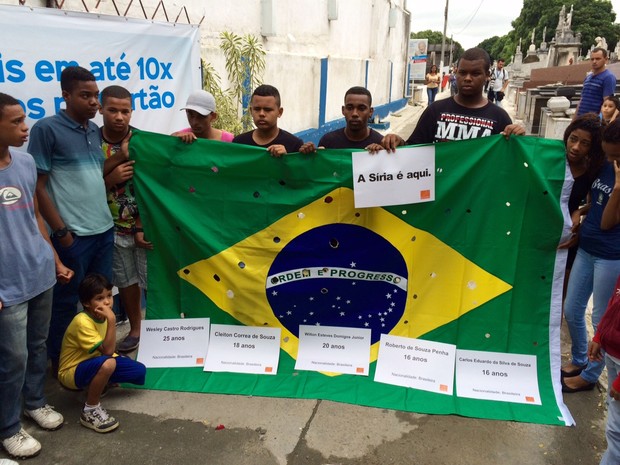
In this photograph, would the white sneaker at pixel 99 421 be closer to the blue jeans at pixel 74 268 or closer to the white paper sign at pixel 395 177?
the blue jeans at pixel 74 268

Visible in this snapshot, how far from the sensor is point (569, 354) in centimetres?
400

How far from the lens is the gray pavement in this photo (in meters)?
2.93

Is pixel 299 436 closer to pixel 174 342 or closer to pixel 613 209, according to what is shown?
pixel 174 342

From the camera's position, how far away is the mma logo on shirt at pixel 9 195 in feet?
8.78

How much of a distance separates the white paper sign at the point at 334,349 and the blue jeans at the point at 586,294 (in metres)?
1.35

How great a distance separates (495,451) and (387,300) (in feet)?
3.74

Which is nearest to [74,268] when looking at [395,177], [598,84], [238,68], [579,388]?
[395,177]

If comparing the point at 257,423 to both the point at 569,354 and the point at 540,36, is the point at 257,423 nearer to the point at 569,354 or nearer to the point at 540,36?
the point at 569,354

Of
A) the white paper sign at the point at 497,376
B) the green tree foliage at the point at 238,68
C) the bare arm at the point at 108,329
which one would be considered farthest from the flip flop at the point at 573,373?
the green tree foliage at the point at 238,68

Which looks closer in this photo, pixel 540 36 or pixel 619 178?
pixel 619 178

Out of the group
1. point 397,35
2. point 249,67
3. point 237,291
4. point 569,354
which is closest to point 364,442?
point 237,291

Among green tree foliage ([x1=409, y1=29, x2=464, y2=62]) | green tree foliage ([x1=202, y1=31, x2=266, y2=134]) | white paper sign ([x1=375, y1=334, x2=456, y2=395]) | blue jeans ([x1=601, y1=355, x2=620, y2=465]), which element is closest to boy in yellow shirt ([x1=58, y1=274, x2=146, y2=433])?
white paper sign ([x1=375, y1=334, x2=456, y2=395])

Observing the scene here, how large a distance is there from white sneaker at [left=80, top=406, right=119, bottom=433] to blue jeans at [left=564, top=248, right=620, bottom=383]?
296 cm

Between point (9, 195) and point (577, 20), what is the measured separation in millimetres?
74696
